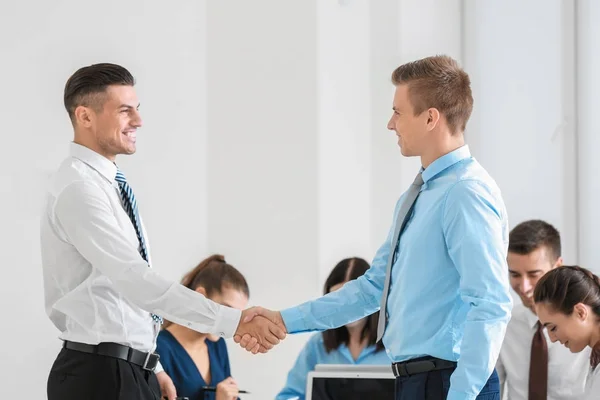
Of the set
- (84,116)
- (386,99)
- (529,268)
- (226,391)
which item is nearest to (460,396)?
(84,116)

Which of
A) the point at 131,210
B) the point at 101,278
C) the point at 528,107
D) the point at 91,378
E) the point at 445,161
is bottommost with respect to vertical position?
the point at 91,378

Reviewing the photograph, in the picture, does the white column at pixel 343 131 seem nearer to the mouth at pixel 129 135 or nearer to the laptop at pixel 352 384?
the laptop at pixel 352 384

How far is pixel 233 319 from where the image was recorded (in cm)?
268

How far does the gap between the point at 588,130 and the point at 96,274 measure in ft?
9.70

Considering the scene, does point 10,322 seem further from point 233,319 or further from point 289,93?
point 289,93

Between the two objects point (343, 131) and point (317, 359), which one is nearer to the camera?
point (317, 359)

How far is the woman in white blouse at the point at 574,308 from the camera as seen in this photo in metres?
2.97

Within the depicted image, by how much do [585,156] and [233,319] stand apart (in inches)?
103

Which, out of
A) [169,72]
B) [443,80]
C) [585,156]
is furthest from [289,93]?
[443,80]

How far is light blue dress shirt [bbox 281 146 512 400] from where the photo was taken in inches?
→ 82.2

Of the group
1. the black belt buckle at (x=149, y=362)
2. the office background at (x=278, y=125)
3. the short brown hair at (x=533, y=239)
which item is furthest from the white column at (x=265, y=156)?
the black belt buckle at (x=149, y=362)

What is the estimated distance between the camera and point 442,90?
239cm

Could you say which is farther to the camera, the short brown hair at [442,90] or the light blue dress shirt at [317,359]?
the light blue dress shirt at [317,359]

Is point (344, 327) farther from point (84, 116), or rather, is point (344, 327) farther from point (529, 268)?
point (84, 116)
